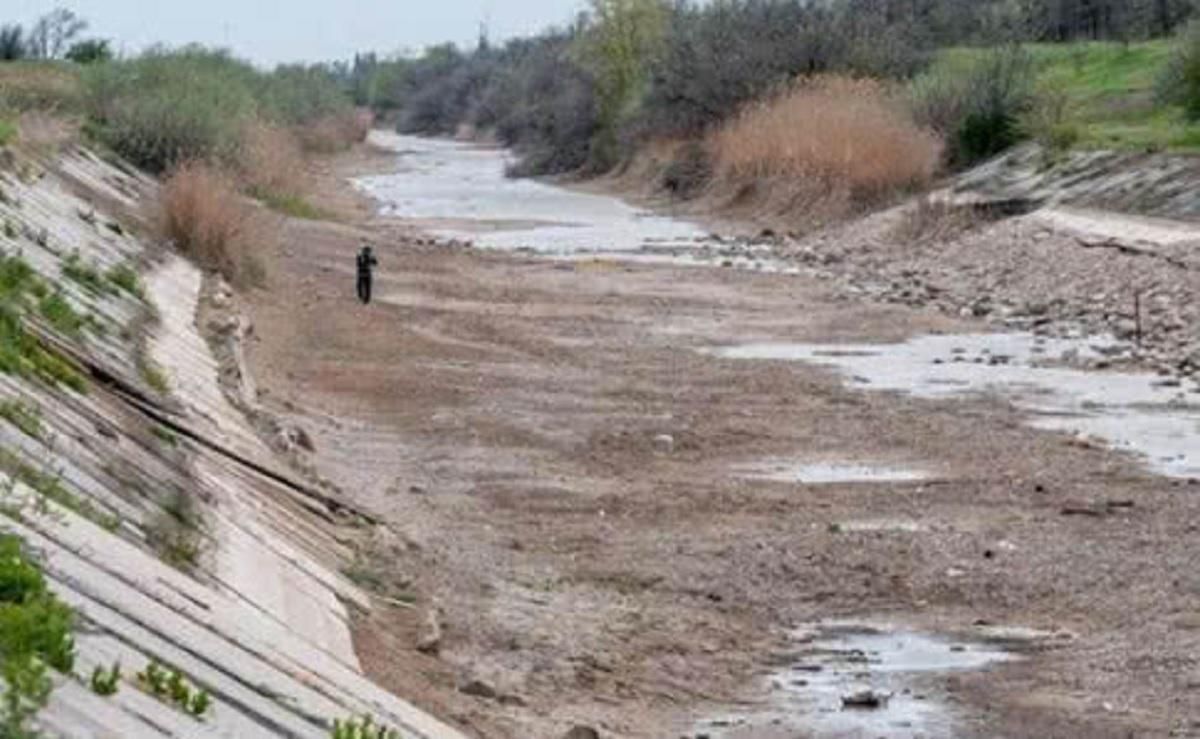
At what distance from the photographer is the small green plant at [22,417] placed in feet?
42.3

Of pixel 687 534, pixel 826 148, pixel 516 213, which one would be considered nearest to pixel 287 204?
pixel 826 148

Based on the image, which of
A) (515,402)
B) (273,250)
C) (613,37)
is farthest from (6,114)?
(613,37)

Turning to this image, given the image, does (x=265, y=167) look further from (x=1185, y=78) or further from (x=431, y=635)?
(x=431, y=635)

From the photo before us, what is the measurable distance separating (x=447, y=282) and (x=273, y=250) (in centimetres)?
338

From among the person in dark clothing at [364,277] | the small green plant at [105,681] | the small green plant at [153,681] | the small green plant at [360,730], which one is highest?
the small green plant at [105,681]

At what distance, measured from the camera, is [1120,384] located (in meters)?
28.4

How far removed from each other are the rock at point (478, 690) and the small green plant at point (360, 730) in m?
2.92

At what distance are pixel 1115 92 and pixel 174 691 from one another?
54.5 m

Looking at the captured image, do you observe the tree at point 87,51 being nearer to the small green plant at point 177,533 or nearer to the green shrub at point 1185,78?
the green shrub at point 1185,78

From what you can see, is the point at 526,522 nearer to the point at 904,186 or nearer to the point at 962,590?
the point at 962,590

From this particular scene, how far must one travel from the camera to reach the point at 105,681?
27.4 feet

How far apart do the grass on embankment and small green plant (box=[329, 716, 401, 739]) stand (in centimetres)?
3644

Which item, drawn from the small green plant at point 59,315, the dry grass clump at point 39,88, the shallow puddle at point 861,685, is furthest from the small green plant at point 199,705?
the dry grass clump at point 39,88

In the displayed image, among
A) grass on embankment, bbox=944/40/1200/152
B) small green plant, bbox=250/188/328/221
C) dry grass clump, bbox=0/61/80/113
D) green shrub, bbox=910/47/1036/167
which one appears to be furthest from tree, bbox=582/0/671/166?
small green plant, bbox=250/188/328/221
